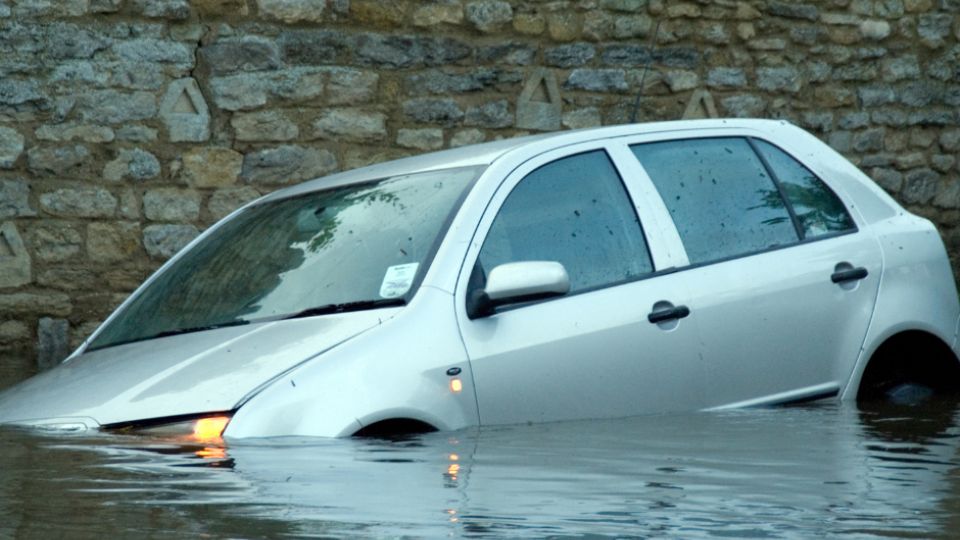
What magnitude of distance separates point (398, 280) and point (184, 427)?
86 centimetres

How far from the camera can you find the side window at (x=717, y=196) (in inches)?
230

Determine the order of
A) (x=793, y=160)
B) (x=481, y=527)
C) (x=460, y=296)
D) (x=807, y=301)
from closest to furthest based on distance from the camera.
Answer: (x=481, y=527) → (x=460, y=296) → (x=807, y=301) → (x=793, y=160)

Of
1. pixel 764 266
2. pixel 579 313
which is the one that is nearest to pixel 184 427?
pixel 579 313

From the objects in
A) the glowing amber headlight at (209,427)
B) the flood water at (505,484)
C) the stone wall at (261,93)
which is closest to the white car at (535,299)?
the glowing amber headlight at (209,427)

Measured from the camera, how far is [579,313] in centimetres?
531

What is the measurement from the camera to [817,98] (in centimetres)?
1298

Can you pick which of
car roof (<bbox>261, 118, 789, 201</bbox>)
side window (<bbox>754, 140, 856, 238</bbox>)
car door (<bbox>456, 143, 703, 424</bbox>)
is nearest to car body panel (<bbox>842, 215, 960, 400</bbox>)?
side window (<bbox>754, 140, 856, 238</bbox>)

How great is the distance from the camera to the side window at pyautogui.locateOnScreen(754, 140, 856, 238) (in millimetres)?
6242

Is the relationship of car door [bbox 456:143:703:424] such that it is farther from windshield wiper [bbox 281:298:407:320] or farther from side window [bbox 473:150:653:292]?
windshield wiper [bbox 281:298:407:320]

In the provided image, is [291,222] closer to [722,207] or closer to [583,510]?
[722,207]

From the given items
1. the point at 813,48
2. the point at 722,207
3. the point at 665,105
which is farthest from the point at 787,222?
the point at 813,48

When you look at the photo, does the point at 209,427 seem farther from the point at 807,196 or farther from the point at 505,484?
the point at 807,196

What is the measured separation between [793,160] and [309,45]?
5.21m

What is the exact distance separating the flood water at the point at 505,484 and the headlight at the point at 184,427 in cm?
5
